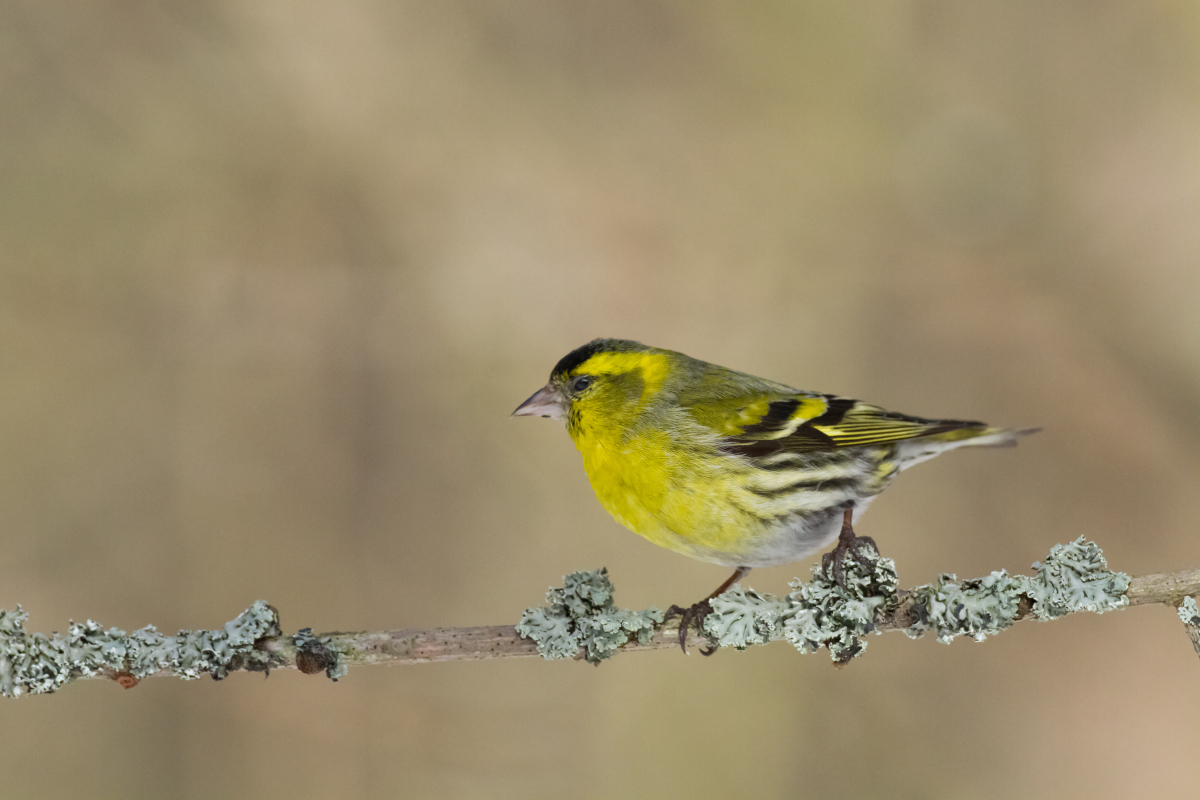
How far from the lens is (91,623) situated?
1479mm

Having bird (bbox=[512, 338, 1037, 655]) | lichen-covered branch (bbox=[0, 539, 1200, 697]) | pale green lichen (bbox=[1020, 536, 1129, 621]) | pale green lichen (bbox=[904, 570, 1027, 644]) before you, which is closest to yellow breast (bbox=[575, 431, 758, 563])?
bird (bbox=[512, 338, 1037, 655])

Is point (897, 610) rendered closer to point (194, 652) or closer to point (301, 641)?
point (301, 641)

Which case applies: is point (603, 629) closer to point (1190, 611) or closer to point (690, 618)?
point (690, 618)

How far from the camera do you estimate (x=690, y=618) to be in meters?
1.69

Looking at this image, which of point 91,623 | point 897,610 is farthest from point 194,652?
point 897,610

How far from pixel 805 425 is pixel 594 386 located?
1.30 ft

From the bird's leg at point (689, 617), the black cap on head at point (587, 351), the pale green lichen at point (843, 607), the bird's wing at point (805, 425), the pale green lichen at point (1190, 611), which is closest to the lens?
the pale green lichen at point (1190, 611)

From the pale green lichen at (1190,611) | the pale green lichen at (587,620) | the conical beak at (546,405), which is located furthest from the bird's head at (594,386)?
the pale green lichen at (1190,611)

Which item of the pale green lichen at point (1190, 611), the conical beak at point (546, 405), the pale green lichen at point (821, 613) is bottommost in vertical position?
the pale green lichen at point (1190, 611)

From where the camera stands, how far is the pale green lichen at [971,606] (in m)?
1.44

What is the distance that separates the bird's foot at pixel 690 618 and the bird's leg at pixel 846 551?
0.65 ft

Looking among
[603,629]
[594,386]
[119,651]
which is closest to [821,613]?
[603,629]

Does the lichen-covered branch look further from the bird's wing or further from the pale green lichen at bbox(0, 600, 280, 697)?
the bird's wing

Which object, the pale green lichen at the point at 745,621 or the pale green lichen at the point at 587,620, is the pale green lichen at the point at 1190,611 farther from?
the pale green lichen at the point at 587,620
